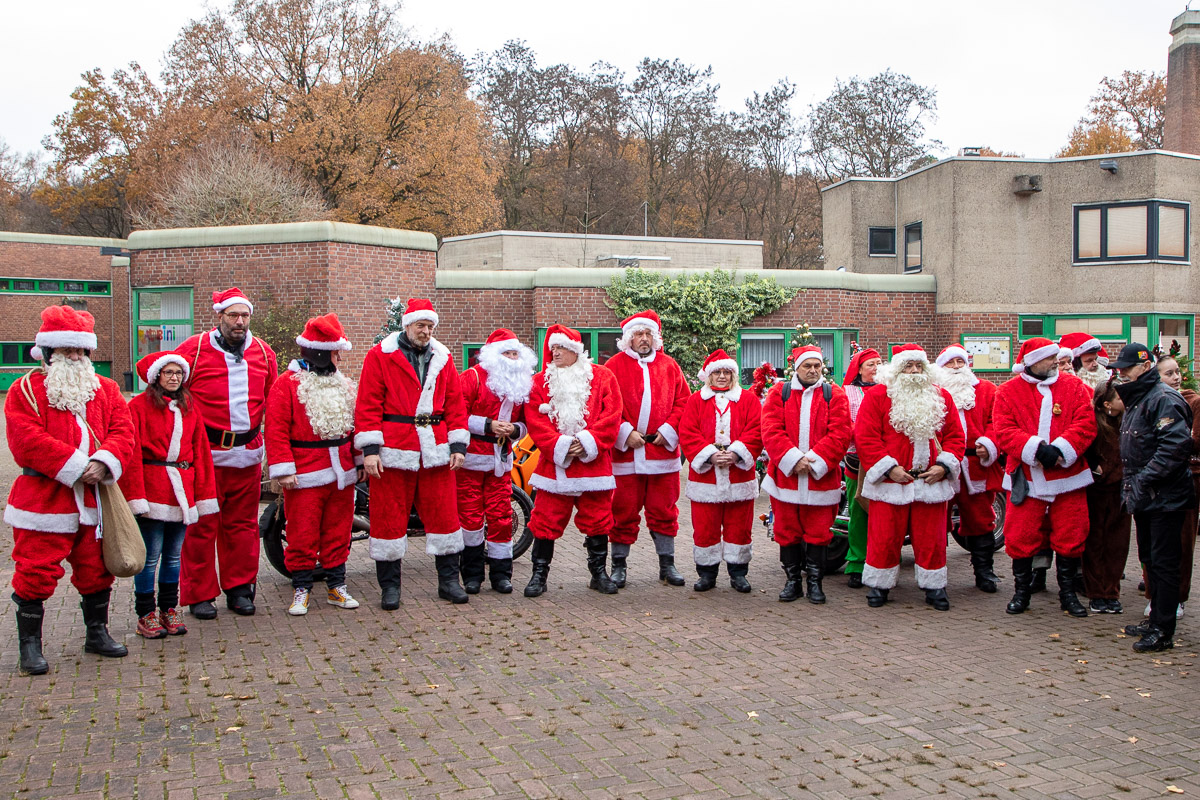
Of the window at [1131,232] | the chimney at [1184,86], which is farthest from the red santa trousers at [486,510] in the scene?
the chimney at [1184,86]

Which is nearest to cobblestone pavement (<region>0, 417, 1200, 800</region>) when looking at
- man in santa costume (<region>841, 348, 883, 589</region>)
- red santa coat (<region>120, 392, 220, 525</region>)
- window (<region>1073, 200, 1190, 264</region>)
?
man in santa costume (<region>841, 348, 883, 589</region>)

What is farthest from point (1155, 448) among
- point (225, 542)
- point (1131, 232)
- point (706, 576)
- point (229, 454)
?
point (1131, 232)

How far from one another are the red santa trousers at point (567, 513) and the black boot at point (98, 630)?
9.10 feet

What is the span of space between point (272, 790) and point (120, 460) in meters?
2.52

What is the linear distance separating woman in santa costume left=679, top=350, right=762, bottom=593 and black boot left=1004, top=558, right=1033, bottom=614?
1.80 meters

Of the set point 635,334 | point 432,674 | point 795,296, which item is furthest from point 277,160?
point 432,674

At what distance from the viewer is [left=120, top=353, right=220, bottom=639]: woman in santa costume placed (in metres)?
5.96

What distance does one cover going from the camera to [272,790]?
388 cm

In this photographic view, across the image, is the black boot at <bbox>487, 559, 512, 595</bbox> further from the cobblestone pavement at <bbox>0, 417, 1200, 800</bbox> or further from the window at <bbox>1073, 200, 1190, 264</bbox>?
the window at <bbox>1073, 200, 1190, 264</bbox>

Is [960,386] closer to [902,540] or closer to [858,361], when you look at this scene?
[858,361]

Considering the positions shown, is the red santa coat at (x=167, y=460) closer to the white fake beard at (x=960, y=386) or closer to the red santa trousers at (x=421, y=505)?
the red santa trousers at (x=421, y=505)

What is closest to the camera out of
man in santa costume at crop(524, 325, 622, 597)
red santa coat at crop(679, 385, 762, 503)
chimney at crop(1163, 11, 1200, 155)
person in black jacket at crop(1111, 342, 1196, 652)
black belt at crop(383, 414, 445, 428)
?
person in black jacket at crop(1111, 342, 1196, 652)

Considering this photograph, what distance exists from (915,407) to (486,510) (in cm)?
313

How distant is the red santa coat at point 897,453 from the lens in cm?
675
